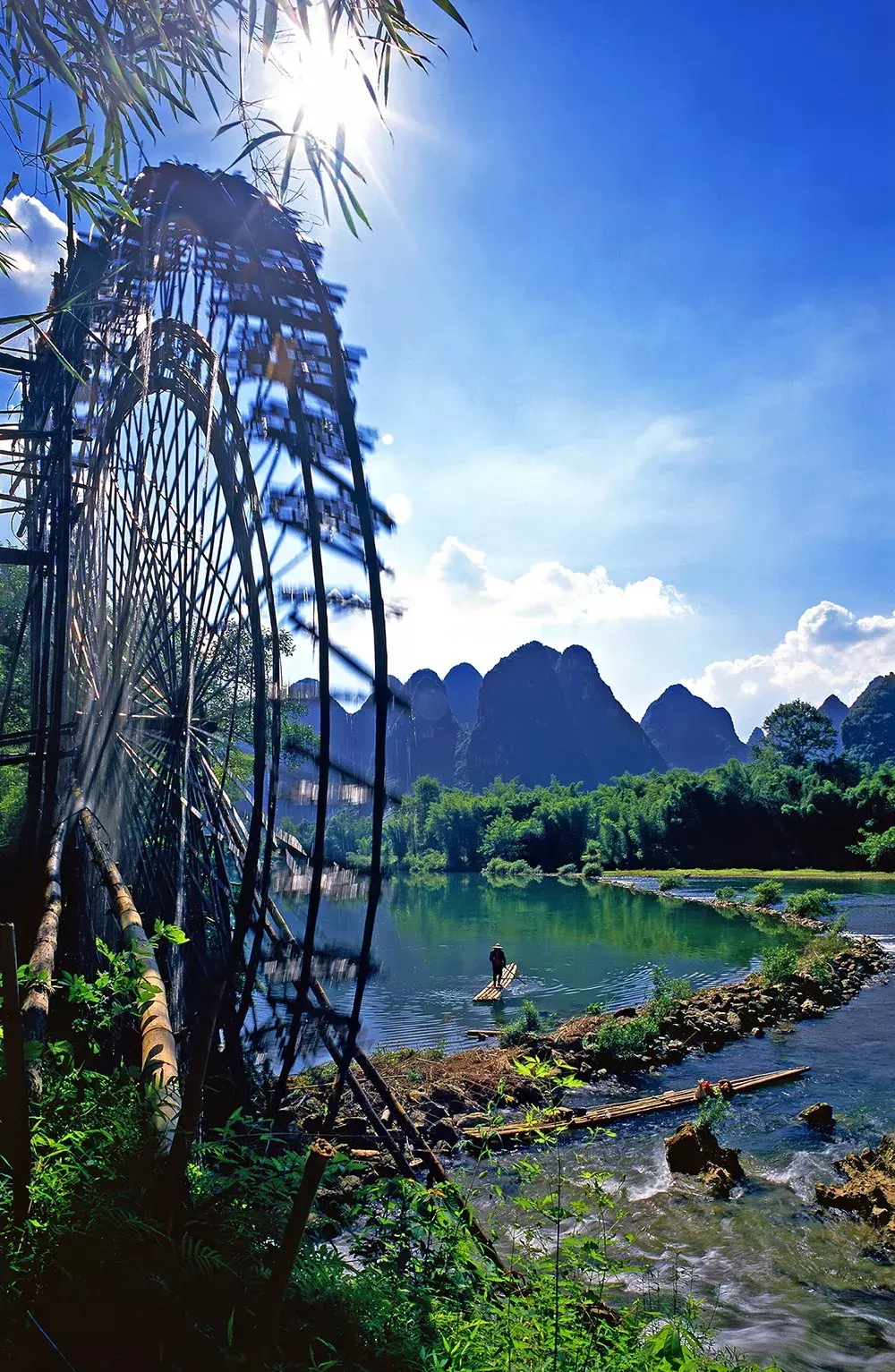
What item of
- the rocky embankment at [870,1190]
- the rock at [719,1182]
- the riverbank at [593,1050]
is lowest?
the riverbank at [593,1050]

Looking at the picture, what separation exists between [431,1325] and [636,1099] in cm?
899

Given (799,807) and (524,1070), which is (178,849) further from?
(799,807)

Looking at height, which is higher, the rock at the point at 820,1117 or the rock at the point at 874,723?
the rock at the point at 874,723

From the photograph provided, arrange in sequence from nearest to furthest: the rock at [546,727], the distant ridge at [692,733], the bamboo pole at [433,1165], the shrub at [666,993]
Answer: the bamboo pole at [433,1165]
the shrub at [666,993]
the rock at [546,727]
the distant ridge at [692,733]

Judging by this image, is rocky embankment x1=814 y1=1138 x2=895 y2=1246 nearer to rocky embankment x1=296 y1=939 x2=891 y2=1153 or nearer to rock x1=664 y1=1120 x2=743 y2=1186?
rock x1=664 y1=1120 x2=743 y2=1186

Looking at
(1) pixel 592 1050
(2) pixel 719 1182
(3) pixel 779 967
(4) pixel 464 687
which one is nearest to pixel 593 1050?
(1) pixel 592 1050

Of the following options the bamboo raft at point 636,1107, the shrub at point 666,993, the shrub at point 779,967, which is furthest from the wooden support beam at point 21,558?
the shrub at point 779,967

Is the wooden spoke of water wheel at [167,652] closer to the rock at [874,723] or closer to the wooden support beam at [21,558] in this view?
the wooden support beam at [21,558]

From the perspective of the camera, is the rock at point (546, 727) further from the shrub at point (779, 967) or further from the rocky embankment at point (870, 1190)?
the rocky embankment at point (870, 1190)

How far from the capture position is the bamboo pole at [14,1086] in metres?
2.06

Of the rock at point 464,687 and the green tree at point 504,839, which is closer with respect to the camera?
the green tree at point 504,839

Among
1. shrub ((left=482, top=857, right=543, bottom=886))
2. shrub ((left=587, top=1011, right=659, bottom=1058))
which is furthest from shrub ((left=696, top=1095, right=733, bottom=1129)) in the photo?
shrub ((left=482, top=857, right=543, bottom=886))

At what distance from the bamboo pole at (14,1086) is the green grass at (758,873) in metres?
40.5

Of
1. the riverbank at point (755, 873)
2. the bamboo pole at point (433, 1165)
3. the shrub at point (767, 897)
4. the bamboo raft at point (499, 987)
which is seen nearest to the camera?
the bamboo pole at point (433, 1165)
